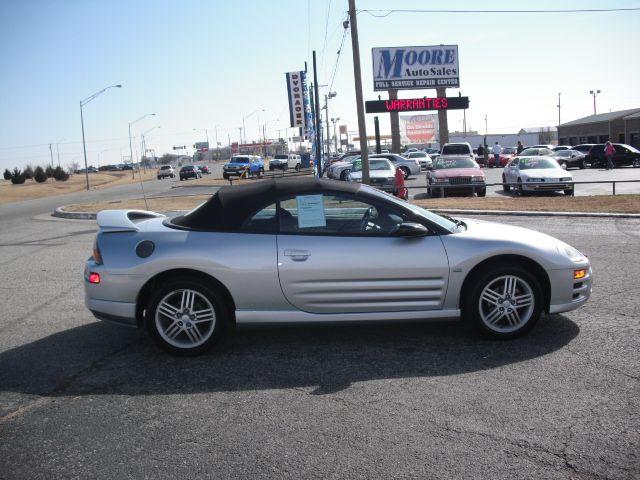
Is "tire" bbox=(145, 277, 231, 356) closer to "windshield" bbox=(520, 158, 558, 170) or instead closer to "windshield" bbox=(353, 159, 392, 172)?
"windshield" bbox=(520, 158, 558, 170)

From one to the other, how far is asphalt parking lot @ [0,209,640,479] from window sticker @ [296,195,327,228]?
1075 millimetres

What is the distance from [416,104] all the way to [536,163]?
19779mm

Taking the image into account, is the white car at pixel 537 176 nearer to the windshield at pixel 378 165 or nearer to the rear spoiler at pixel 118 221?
the windshield at pixel 378 165

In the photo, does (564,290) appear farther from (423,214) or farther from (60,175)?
(60,175)

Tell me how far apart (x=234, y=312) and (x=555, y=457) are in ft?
9.07

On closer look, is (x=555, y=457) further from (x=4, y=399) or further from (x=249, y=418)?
(x=4, y=399)

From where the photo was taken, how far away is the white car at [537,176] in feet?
64.7

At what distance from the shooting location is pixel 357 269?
4984 millimetres

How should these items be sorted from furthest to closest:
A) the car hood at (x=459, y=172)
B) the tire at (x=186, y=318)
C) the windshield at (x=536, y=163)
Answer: the windshield at (x=536, y=163), the car hood at (x=459, y=172), the tire at (x=186, y=318)

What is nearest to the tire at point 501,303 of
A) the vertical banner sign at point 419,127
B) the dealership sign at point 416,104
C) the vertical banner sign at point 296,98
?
the dealership sign at point 416,104

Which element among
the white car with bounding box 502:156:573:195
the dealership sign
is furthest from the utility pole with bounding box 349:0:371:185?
the dealership sign

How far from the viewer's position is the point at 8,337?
19.0ft

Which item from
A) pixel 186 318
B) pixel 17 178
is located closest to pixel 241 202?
pixel 186 318

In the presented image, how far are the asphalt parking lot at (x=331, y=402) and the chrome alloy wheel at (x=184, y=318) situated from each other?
7.0 inches
